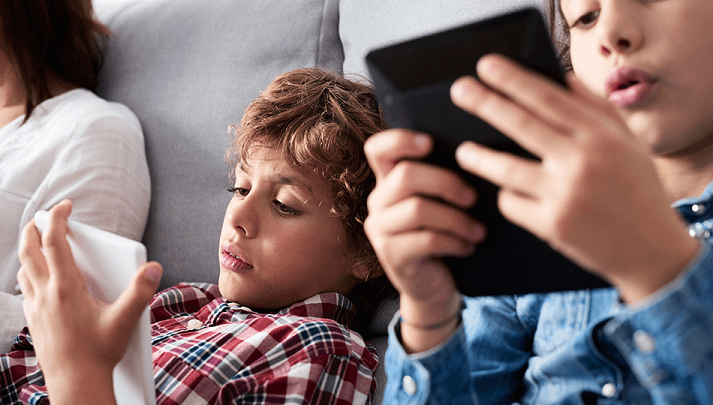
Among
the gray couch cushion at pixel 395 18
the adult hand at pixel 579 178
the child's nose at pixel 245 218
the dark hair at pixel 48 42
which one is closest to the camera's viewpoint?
the adult hand at pixel 579 178

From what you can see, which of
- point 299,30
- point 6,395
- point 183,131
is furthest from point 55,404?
point 299,30

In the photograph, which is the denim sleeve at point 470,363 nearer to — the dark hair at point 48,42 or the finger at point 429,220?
the finger at point 429,220

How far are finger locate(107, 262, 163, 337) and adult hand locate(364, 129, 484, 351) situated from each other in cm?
29

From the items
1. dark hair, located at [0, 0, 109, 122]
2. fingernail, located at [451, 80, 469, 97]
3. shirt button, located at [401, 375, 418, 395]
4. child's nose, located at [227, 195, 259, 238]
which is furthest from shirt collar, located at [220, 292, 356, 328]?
dark hair, located at [0, 0, 109, 122]

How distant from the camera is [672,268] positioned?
40 centimetres

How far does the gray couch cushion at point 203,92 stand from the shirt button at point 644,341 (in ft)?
3.28

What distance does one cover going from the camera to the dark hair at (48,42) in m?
1.44

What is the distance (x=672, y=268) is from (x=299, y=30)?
1.14 meters

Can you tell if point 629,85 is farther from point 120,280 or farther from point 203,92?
point 203,92

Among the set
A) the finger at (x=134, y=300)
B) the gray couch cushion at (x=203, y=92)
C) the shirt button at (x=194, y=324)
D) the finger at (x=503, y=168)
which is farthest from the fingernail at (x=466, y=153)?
the gray couch cushion at (x=203, y=92)

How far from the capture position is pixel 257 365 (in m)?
0.81

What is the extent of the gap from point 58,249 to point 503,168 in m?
0.59

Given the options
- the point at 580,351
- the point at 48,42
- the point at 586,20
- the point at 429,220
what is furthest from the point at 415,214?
the point at 48,42

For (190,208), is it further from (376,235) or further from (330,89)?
(376,235)
